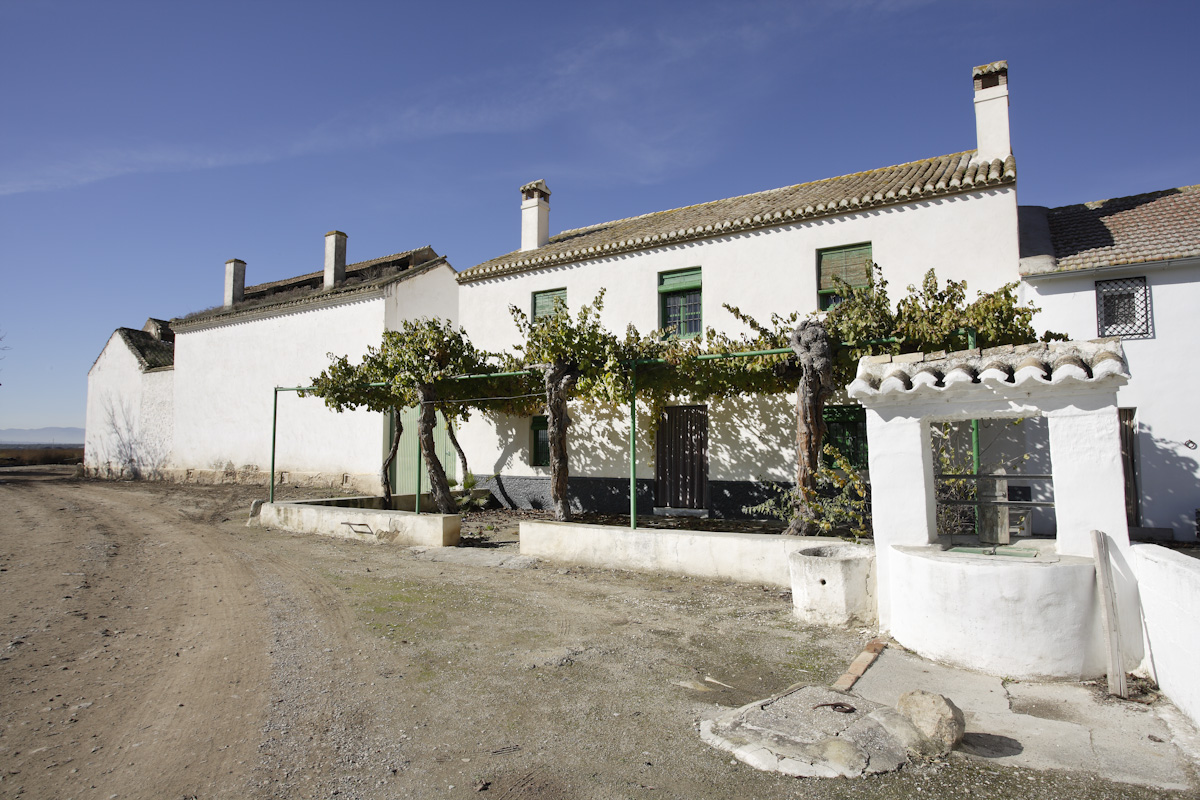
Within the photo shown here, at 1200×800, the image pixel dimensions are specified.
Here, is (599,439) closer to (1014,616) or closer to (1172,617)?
(1014,616)

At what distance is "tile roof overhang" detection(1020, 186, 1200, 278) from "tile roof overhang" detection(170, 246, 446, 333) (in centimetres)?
1414

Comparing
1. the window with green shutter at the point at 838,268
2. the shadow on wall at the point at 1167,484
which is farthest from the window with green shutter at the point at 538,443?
the shadow on wall at the point at 1167,484

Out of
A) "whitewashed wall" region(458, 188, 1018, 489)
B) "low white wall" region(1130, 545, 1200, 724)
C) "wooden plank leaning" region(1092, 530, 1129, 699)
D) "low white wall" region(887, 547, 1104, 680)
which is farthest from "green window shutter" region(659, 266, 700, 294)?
"low white wall" region(1130, 545, 1200, 724)

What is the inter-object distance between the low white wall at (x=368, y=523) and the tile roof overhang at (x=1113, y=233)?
9.93m

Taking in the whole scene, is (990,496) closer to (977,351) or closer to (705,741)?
(977,351)

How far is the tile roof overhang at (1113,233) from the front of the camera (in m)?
10.5

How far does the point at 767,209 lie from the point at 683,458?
4.95 meters

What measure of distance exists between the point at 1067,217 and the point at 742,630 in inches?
437

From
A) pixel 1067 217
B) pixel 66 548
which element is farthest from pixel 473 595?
pixel 1067 217

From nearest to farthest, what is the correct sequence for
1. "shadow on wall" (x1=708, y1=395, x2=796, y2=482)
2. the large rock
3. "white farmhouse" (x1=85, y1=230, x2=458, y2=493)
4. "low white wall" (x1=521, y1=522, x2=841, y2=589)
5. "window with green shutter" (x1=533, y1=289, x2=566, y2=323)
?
the large rock < "low white wall" (x1=521, y1=522, x2=841, y2=589) < "shadow on wall" (x1=708, y1=395, x2=796, y2=482) < "window with green shutter" (x1=533, y1=289, x2=566, y2=323) < "white farmhouse" (x1=85, y1=230, x2=458, y2=493)

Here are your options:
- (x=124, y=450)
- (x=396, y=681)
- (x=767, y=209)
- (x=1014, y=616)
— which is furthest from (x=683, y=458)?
(x=124, y=450)

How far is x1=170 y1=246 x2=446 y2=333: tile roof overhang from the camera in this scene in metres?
18.1

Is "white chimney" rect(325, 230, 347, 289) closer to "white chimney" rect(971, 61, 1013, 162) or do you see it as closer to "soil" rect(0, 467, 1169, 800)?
"soil" rect(0, 467, 1169, 800)

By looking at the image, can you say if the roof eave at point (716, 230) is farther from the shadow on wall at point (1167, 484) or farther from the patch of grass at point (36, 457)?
the patch of grass at point (36, 457)
